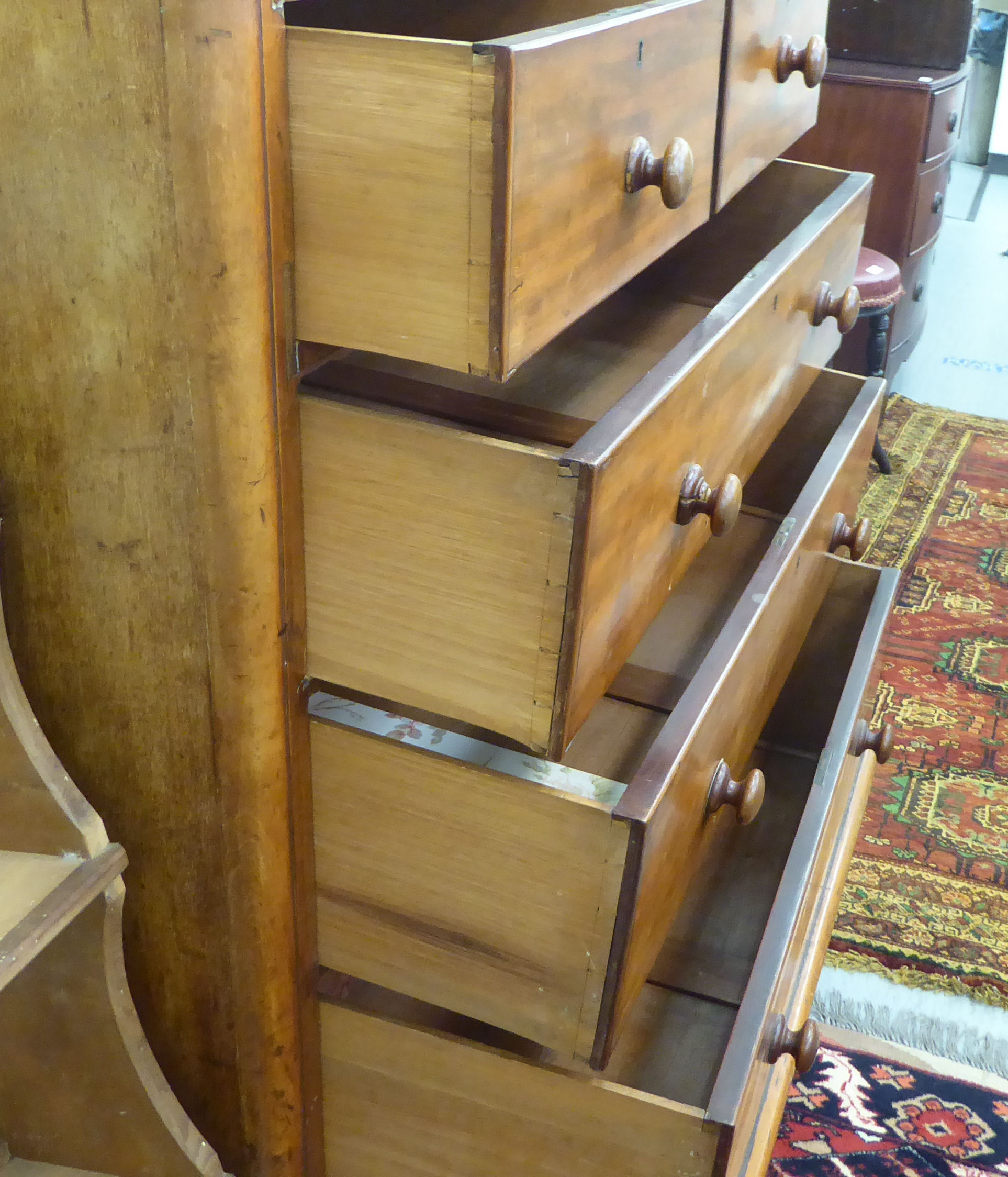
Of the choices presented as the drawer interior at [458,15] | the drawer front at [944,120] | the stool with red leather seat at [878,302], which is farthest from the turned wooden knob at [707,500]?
the drawer front at [944,120]

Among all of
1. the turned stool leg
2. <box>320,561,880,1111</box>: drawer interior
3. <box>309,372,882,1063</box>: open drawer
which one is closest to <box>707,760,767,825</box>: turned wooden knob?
<box>309,372,882,1063</box>: open drawer

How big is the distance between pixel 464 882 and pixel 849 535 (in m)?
0.72

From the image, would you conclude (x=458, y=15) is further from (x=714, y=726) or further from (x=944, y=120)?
(x=944, y=120)

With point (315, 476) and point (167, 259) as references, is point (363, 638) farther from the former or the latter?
point (167, 259)

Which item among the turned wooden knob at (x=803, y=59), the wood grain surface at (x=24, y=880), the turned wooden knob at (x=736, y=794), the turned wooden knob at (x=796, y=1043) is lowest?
the turned wooden knob at (x=796, y=1043)

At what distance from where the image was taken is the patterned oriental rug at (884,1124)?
1.09m

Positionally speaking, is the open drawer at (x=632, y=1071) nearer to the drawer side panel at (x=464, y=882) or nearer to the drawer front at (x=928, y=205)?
the drawer side panel at (x=464, y=882)

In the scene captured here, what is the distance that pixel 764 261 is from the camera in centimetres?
96

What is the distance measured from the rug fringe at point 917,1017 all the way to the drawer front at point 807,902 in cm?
15

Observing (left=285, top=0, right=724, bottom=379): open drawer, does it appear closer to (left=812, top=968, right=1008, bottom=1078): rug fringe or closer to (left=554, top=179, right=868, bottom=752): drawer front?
(left=554, top=179, right=868, bottom=752): drawer front

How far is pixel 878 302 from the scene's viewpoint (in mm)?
2184

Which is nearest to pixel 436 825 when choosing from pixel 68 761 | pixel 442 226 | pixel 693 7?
pixel 68 761

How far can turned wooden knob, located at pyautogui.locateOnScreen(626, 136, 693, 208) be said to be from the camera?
646 mm

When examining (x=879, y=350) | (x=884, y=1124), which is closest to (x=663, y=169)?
(x=884, y=1124)
